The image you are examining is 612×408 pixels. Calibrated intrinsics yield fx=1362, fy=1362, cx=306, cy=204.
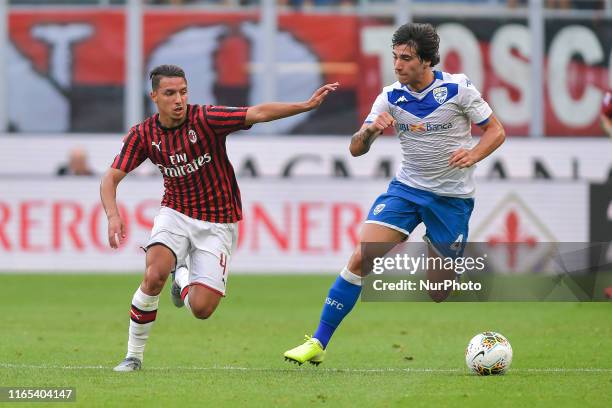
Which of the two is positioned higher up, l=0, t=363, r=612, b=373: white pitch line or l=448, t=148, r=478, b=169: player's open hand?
l=448, t=148, r=478, b=169: player's open hand

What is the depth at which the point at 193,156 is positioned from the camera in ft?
30.8

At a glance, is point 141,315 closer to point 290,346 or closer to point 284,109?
point 284,109

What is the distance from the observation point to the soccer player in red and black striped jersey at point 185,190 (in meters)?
9.16

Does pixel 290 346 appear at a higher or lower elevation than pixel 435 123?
lower

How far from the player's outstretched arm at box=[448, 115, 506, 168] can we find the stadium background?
5844 millimetres

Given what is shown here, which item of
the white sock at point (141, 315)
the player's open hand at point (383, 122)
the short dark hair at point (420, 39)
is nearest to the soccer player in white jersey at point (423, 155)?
the short dark hair at point (420, 39)

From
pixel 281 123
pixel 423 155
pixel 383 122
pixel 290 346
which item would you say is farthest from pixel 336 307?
pixel 281 123

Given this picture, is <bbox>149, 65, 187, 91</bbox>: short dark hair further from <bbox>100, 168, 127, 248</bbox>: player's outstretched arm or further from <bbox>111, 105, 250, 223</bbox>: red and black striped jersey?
<bbox>100, 168, 127, 248</bbox>: player's outstretched arm

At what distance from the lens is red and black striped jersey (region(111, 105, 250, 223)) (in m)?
9.35

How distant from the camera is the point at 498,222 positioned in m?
19.7

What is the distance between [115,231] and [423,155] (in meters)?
2.34

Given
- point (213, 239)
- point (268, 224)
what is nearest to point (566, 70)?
point (268, 224)

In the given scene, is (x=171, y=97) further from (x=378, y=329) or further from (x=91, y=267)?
(x=91, y=267)
